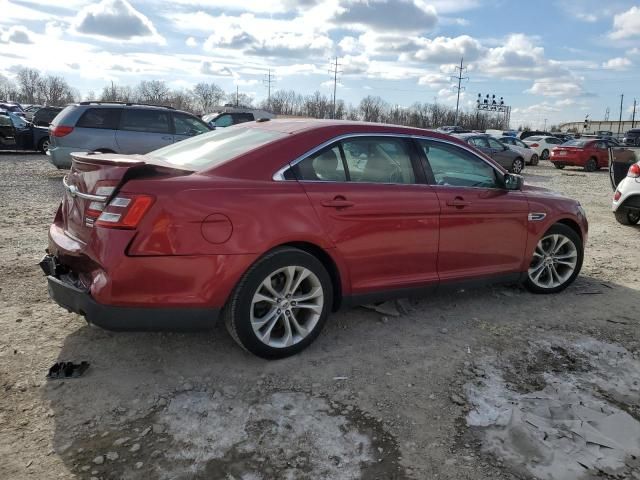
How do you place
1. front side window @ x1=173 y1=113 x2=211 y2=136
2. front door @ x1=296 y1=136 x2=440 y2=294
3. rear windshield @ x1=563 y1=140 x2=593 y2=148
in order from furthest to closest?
rear windshield @ x1=563 y1=140 x2=593 y2=148, front side window @ x1=173 y1=113 x2=211 y2=136, front door @ x1=296 y1=136 x2=440 y2=294

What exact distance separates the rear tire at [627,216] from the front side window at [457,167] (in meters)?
5.52

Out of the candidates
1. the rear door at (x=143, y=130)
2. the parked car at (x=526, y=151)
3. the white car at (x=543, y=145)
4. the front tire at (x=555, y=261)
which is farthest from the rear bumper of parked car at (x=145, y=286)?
the white car at (x=543, y=145)

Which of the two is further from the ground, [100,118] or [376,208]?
[100,118]

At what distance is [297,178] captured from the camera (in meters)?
3.62

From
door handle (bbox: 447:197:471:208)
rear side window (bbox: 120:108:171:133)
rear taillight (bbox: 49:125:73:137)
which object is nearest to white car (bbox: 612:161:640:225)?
door handle (bbox: 447:197:471:208)

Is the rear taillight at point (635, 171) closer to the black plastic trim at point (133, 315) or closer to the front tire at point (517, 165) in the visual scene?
the black plastic trim at point (133, 315)

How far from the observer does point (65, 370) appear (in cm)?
332

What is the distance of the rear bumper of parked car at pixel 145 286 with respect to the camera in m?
3.08

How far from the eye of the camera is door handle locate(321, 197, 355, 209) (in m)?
3.66

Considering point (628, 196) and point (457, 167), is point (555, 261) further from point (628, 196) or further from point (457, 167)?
point (628, 196)

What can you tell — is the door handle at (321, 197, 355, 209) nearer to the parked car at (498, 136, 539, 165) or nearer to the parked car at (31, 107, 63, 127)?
the parked car at (498, 136, 539, 165)

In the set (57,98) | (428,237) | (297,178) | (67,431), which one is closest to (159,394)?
(67,431)

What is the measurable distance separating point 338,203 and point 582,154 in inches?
912

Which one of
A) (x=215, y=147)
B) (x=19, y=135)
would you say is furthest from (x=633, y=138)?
(x=215, y=147)
